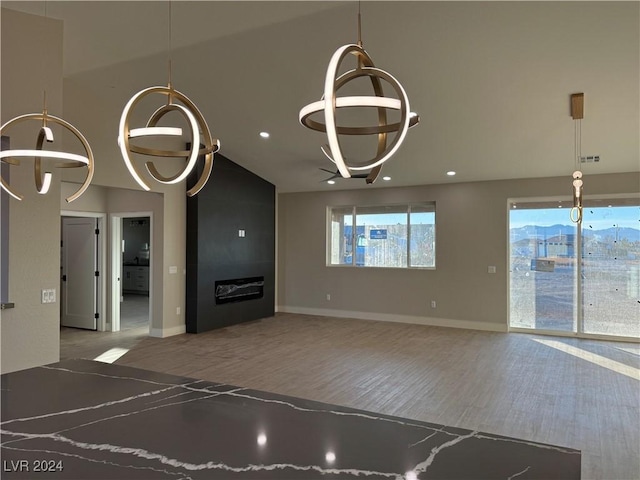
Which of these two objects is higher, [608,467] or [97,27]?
[97,27]

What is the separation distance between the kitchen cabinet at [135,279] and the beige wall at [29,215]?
30.2ft

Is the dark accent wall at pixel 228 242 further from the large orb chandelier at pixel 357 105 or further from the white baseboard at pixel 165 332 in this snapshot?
the large orb chandelier at pixel 357 105

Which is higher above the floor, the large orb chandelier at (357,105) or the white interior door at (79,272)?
the large orb chandelier at (357,105)

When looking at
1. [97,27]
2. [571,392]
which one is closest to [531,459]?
[571,392]

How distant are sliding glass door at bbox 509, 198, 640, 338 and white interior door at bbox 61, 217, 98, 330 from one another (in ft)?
24.7

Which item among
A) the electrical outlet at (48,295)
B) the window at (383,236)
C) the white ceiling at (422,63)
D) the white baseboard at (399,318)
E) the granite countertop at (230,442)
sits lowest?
the white baseboard at (399,318)

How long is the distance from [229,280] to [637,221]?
700cm

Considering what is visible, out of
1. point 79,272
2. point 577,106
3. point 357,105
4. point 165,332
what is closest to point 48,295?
point 165,332

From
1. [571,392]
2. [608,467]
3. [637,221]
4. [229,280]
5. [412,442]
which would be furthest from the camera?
[229,280]

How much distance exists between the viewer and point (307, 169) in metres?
8.33

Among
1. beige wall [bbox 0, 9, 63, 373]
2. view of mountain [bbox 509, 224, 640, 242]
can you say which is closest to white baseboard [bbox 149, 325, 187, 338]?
beige wall [bbox 0, 9, 63, 373]

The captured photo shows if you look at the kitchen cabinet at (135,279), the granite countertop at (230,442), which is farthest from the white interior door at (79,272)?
the granite countertop at (230,442)

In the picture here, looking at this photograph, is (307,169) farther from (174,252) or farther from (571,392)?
(571,392)

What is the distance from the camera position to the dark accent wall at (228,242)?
7609mm
